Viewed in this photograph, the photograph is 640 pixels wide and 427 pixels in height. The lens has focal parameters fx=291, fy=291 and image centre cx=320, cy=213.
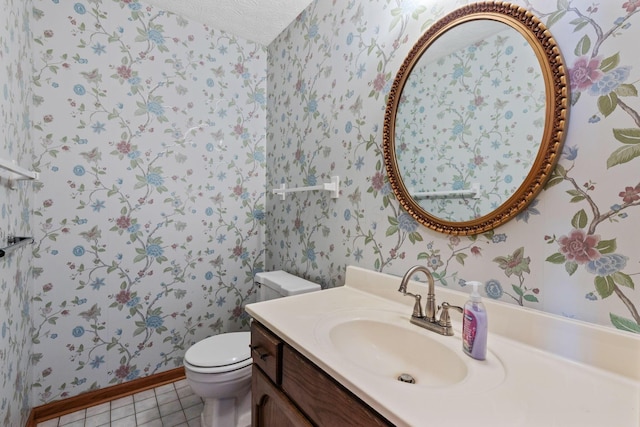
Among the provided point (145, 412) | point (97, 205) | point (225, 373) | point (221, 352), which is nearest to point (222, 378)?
point (225, 373)

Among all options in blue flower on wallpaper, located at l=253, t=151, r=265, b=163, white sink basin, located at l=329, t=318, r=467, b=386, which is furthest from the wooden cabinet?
blue flower on wallpaper, located at l=253, t=151, r=265, b=163

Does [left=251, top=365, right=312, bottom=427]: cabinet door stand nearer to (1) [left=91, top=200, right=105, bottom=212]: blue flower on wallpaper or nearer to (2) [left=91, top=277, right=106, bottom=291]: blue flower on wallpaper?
(2) [left=91, top=277, right=106, bottom=291]: blue flower on wallpaper

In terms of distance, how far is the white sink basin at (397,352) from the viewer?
Answer: 2.17ft

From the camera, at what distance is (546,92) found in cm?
76

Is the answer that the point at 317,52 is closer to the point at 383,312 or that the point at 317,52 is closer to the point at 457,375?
the point at 383,312

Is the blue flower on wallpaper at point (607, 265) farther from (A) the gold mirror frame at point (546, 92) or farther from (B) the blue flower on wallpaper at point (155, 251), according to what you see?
(B) the blue flower on wallpaper at point (155, 251)

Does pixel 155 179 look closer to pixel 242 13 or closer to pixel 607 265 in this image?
pixel 242 13

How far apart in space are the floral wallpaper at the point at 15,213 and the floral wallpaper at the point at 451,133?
4.11 feet

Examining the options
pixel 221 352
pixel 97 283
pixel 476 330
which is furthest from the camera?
pixel 97 283

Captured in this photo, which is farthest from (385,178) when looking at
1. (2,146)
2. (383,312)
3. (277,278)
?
(2,146)

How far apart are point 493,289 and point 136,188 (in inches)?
73.9

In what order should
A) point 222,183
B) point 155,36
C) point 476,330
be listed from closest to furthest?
point 476,330, point 155,36, point 222,183

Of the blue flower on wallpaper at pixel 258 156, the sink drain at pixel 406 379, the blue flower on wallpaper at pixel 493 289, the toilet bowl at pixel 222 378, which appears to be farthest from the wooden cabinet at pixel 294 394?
the blue flower on wallpaper at pixel 258 156

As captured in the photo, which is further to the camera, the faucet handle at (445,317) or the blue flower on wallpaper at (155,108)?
the blue flower on wallpaper at (155,108)
